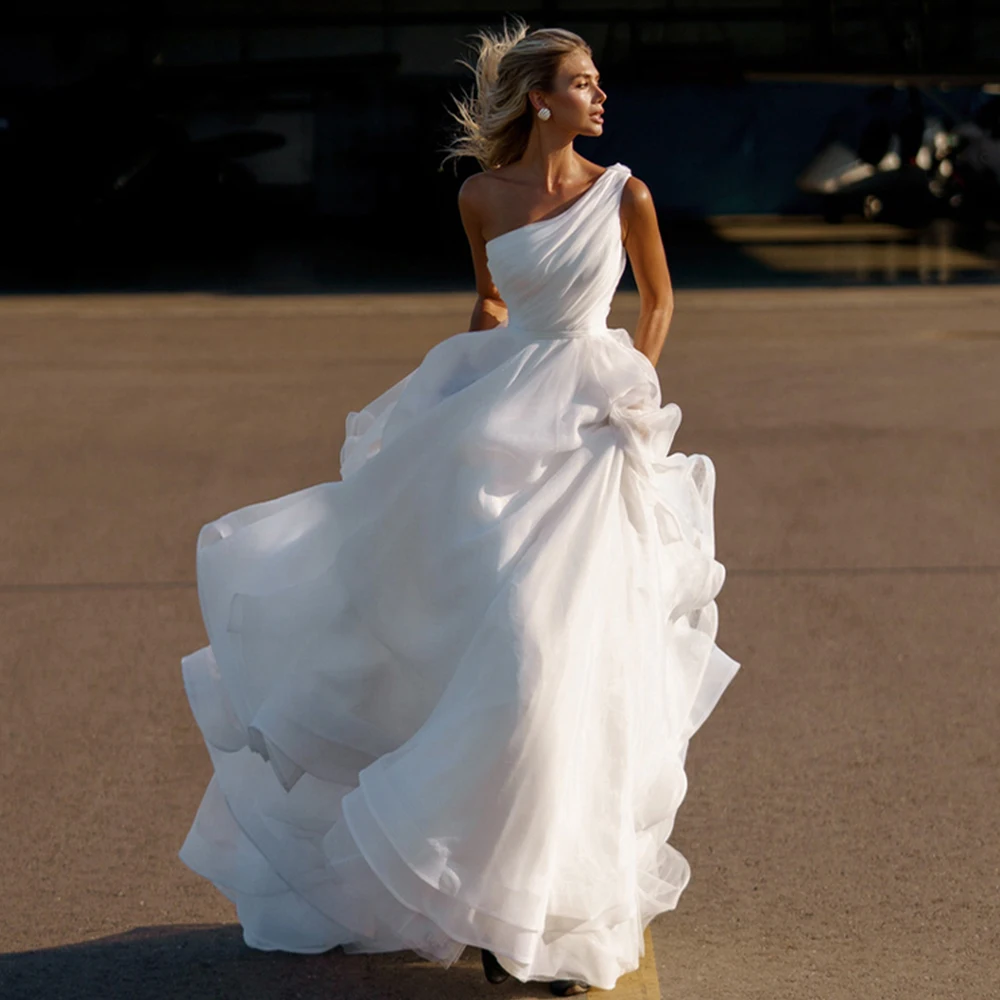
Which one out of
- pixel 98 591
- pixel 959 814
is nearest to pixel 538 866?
pixel 959 814

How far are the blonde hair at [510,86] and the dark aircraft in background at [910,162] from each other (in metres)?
23.9

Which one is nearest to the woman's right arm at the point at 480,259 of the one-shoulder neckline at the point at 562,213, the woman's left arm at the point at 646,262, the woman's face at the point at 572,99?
the one-shoulder neckline at the point at 562,213

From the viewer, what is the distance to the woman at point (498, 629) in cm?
324

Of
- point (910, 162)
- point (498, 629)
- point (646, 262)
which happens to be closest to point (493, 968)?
point (498, 629)

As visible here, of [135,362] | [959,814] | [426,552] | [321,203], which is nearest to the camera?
[426,552]

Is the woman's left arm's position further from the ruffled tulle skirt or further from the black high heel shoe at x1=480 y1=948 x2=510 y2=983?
the black high heel shoe at x1=480 y1=948 x2=510 y2=983

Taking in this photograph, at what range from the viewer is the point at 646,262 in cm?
375

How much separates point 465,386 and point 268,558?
1.98 ft

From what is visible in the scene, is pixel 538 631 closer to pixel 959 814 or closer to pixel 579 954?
pixel 579 954

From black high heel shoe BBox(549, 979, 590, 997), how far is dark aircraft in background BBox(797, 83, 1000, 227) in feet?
81.0

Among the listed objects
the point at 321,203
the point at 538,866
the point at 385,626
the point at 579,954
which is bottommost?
the point at 321,203

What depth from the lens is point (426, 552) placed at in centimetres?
352

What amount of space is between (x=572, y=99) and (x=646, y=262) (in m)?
0.40

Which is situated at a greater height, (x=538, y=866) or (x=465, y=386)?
(x=465, y=386)
